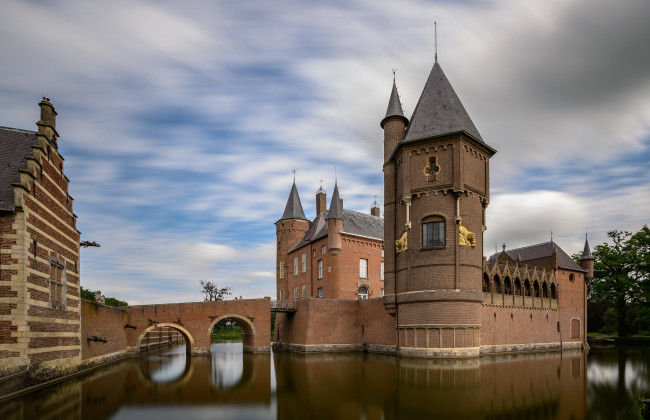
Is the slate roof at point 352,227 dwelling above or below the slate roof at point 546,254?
above

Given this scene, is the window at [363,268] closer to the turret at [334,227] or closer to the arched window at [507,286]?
the turret at [334,227]

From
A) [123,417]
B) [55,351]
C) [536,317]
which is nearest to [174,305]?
[55,351]

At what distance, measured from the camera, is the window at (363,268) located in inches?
1591

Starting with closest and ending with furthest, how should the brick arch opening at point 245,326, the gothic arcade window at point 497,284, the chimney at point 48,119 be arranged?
the chimney at point 48,119
the brick arch opening at point 245,326
the gothic arcade window at point 497,284

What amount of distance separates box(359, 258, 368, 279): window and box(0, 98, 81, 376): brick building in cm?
2413

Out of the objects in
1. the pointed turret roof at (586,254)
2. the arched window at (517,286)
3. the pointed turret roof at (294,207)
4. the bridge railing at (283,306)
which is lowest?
the bridge railing at (283,306)

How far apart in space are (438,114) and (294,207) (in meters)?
21.0

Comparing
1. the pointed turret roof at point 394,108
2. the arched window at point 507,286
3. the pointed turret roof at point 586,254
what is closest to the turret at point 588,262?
the pointed turret roof at point 586,254

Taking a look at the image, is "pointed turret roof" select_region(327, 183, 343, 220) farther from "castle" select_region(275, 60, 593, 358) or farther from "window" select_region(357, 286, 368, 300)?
"window" select_region(357, 286, 368, 300)

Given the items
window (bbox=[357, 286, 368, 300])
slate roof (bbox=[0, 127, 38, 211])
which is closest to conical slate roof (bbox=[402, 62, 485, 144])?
window (bbox=[357, 286, 368, 300])

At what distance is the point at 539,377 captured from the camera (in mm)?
19203

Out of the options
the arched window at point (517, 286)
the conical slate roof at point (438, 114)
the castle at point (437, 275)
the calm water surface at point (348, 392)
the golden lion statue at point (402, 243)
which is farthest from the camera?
the arched window at point (517, 286)

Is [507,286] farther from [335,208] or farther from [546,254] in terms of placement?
[335,208]

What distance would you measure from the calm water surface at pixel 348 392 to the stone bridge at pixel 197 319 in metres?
5.21
